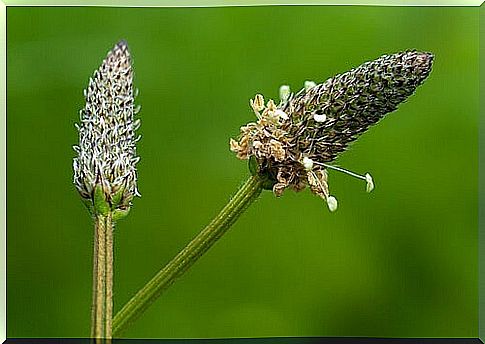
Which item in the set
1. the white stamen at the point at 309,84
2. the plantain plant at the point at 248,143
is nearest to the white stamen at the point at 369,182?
the plantain plant at the point at 248,143

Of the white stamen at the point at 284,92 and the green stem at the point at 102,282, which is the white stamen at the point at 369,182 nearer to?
the white stamen at the point at 284,92

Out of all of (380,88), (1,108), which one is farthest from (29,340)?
(380,88)

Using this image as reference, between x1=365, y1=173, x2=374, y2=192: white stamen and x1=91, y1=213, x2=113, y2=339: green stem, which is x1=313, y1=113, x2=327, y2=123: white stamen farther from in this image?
x1=91, y1=213, x2=113, y2=339: green stem

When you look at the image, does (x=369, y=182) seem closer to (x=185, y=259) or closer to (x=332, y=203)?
(x=332, y=203)

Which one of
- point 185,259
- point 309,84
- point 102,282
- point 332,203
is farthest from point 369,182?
point 102,282

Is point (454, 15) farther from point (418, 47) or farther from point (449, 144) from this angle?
point (449, 144)

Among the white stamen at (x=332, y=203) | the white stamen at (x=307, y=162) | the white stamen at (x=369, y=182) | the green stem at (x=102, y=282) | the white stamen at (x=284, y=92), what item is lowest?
the green stem at (x=102, y=282)
